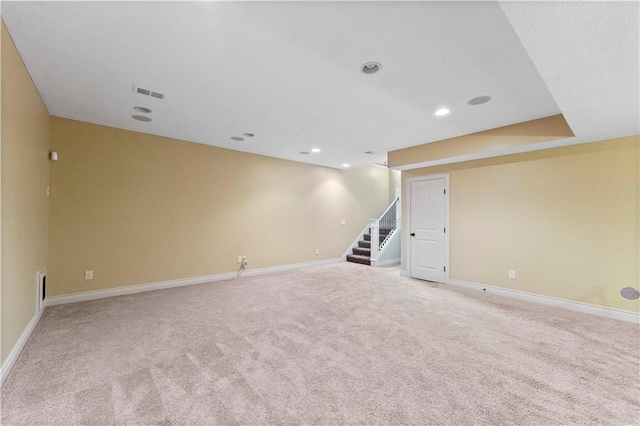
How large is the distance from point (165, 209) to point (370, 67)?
13.5 ft

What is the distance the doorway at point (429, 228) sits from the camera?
17.2ft

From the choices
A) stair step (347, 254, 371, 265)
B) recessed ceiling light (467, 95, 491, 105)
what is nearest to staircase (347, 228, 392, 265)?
stair step (347, 254, 371, 265)

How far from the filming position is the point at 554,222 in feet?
13.0

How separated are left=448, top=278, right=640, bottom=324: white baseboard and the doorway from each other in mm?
626

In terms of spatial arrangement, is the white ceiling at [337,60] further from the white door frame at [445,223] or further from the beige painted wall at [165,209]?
the white door frame at [445,223]

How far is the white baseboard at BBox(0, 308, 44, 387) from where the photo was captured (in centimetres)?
203

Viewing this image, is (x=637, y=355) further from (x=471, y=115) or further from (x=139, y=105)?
(x=139, y=105)

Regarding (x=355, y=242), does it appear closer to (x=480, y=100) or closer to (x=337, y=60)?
(x=480, y=100)

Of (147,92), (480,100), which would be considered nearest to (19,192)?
(147,92)

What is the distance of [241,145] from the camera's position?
522 cm

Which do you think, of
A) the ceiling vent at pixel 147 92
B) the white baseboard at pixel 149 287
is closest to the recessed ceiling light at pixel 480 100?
the ceiling vent at pixel 147 92

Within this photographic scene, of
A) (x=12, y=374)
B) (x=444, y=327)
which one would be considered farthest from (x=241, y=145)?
(x=444, y=327)

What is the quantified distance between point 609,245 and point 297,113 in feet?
15.0

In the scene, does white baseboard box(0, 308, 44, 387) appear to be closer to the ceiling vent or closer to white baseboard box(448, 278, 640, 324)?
the ceiling vent
